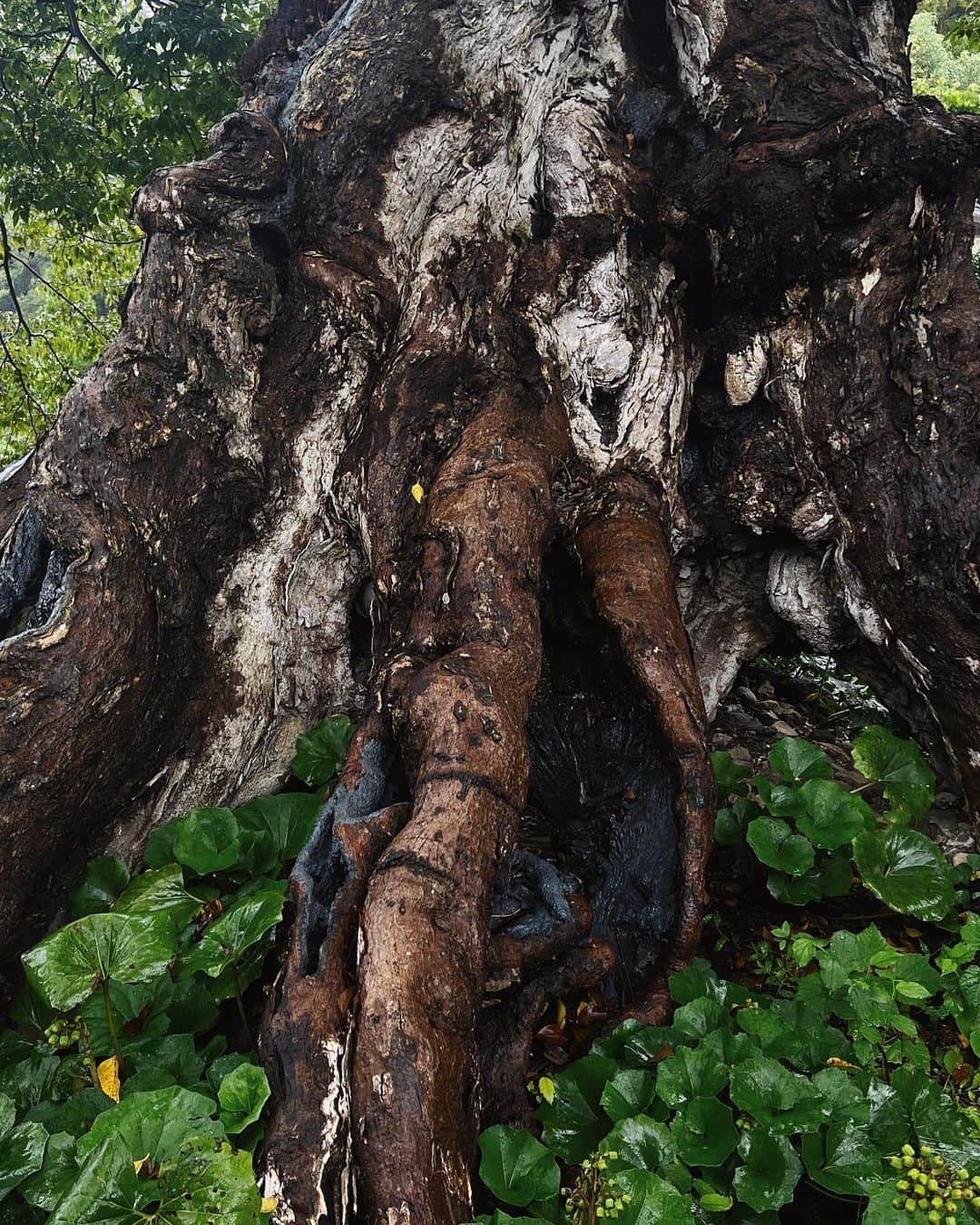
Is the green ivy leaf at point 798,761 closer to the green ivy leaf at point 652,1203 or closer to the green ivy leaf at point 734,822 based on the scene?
the green ivy leaf at point 734,822

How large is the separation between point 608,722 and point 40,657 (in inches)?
69.5

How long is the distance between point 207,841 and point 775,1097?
156cm

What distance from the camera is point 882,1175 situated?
151cm

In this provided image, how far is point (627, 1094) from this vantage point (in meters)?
1.66

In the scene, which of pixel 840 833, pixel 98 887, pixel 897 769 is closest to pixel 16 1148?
pixel 98 887

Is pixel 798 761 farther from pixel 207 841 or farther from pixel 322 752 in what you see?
pixel 207 841

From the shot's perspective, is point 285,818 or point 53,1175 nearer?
point 53,1175

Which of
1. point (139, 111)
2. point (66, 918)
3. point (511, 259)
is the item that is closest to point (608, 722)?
point (66, 918)

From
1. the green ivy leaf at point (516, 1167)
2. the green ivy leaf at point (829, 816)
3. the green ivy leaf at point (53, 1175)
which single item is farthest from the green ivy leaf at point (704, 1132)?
the green ivy leaf at point (53, 1175)

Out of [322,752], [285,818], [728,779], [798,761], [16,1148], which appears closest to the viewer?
[16,1148]

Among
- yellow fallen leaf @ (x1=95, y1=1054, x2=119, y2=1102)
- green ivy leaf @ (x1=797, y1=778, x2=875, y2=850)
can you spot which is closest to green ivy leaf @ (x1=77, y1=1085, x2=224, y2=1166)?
yellow fallen leaf @ (x1=95, y1=1054, x2=119, y2=1102)

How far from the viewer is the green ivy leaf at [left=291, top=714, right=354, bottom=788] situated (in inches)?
109

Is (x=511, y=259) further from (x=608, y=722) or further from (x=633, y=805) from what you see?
(x=633, y=805)

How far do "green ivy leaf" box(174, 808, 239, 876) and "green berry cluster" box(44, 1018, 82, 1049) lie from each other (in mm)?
455
